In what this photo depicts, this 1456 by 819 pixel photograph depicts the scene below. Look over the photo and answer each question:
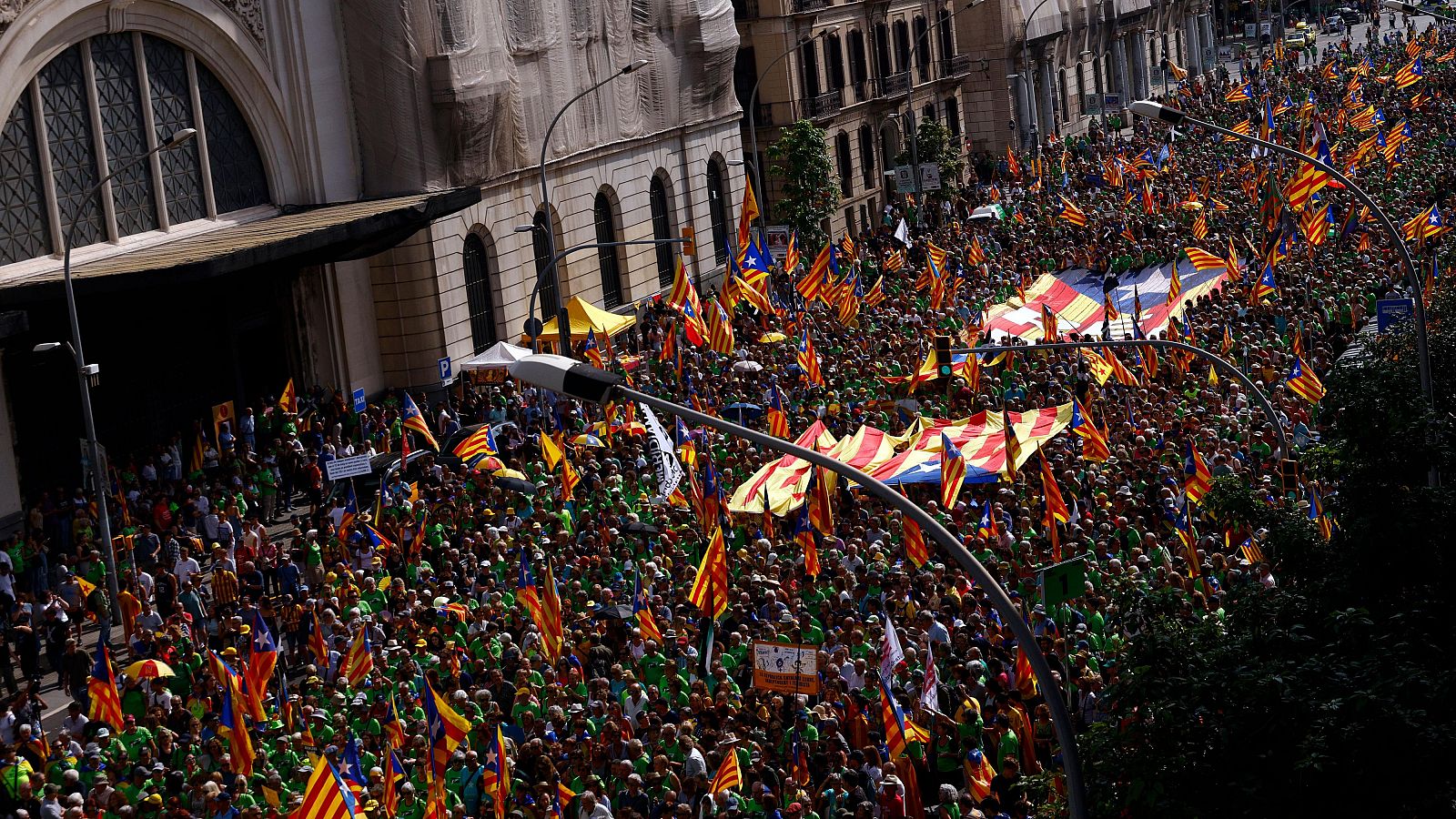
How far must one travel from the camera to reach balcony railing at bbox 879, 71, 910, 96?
6839cm

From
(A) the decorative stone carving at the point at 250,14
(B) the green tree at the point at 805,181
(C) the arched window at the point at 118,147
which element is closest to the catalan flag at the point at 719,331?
(C) the arched window at the point at 118,147

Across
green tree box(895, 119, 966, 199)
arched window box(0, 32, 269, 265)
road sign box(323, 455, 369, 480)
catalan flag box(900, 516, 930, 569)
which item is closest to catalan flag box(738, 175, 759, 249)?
arched window box(0, 32, 269, 265)

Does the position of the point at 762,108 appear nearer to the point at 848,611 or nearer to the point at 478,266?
the point at 478,266

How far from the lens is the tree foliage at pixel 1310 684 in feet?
35.0

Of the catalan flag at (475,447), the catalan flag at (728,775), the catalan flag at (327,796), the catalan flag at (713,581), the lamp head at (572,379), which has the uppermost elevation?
the lamp head at (572,379)

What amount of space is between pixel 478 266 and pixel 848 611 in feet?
84.0

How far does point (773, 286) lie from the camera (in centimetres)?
4434

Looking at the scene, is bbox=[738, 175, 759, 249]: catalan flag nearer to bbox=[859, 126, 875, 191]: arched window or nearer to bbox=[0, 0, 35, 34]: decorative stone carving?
bbox=[0, 0, 35, 34]: decorative stone carving

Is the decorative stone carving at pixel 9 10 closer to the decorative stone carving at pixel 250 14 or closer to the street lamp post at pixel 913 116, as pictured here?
the decorative stone carving at pixel 250 14

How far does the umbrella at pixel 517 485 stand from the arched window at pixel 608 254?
2151cm

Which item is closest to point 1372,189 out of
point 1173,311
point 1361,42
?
point 1173,311

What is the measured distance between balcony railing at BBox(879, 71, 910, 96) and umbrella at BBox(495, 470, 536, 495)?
42.3 meters

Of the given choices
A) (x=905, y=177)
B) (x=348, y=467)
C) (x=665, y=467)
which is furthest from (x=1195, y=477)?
(x=905, y=177)

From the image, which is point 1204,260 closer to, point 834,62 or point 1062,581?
point 1062,581
